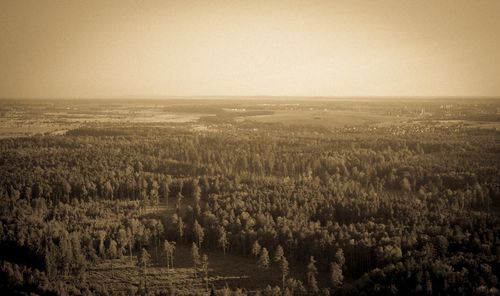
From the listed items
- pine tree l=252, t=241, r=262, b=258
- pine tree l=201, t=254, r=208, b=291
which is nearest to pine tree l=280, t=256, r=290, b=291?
pine tree l=252, t=241, r=262, b=258

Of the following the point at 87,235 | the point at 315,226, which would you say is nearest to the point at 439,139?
the point at 315,226

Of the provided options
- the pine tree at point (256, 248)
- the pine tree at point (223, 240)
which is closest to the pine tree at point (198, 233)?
the pine tree at point (223, 240)

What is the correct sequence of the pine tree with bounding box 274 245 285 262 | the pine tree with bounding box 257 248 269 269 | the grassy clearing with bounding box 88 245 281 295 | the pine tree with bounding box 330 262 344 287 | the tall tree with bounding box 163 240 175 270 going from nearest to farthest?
the pine tree with bounding box 330 262 344 287, the grassy clearing with bounding box 88 245 281 295, the pine tree with bounding box 257 248 269 269, the pine tree with bounding box 274 245 285 262, the tall tree with bounding box 163 240 175 270

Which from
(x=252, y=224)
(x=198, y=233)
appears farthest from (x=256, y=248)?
(x=198, y=233)

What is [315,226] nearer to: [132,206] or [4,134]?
[132,206]

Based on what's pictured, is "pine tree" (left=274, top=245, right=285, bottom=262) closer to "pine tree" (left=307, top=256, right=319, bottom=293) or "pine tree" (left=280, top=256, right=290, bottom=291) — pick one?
"pine tree" (left=280, top=256, right=290, bottom=291)

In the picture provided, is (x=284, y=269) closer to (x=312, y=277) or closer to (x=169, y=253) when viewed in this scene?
(x=312, y=277)

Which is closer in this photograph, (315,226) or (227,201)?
(315,226)
